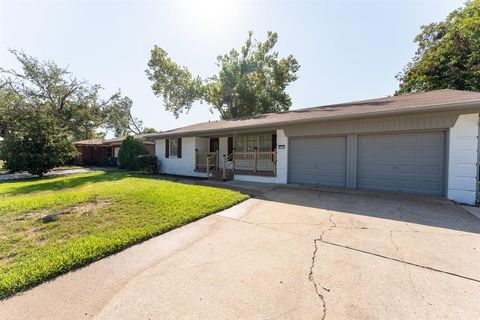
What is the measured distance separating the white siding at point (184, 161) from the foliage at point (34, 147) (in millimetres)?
5967

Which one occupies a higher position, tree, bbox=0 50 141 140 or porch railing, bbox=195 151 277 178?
tree, bbox=0 50 141 140

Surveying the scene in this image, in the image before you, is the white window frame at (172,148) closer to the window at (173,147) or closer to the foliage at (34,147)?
the window at (173,147)

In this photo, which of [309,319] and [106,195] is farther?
[106,195]

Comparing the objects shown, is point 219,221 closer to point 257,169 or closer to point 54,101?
point 257,169

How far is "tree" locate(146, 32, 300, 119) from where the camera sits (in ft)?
75.6

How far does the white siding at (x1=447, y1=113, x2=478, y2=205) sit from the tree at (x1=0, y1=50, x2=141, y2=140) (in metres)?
24.9

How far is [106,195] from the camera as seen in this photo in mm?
6602

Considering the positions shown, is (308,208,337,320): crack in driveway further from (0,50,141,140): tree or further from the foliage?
(0,50,141,140): tree

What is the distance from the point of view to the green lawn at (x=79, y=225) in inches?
117

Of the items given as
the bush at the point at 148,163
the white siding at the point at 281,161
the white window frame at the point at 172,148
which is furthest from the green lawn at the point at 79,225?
the white window frame at the point at 172,148

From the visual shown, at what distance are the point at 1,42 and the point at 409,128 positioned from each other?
3073 centimetres

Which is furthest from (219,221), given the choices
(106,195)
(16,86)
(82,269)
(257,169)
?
(16,86)

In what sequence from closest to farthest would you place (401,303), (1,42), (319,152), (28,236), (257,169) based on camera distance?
(401,303)
(28,236)
(319,152)
(257,169)
(1,42)

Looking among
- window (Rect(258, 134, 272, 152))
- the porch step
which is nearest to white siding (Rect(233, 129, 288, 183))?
window (Rect(258, 134, 272, 152))
